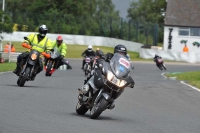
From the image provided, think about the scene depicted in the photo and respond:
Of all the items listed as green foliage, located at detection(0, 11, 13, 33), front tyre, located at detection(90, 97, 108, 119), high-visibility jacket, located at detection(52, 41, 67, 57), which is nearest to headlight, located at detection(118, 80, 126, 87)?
front tyre, located at detection(90, 97, 108, 119)

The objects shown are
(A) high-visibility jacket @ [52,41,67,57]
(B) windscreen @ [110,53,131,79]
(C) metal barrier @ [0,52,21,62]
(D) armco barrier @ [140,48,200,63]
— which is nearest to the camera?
(B) windscreen @ [110,53,131,79]

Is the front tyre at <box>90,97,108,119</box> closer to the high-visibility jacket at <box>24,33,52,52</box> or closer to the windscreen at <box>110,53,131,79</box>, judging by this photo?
the windscreen at <box>110,53,131,79</box>

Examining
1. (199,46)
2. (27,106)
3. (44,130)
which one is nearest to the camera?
(44,130)

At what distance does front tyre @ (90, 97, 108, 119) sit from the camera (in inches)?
492

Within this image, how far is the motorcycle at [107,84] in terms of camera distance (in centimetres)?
1253

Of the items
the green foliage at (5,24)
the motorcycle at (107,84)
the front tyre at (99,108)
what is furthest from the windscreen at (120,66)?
the green foliage at (5,24)

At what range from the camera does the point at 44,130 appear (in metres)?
10.3

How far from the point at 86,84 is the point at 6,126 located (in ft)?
9.74

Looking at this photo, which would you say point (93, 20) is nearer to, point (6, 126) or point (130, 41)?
point (130, 41)

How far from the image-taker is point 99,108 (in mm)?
12508

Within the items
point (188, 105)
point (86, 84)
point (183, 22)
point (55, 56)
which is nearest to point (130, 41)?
point (183, 22)

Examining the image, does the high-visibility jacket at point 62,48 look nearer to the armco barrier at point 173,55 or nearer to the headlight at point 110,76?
the headlight at point 110,76

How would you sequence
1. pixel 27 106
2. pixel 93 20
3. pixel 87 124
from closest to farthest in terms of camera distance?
pixel 87 124, pixel 27 106, pixel 93 20

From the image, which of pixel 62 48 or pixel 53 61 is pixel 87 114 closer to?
pixel 53 61
